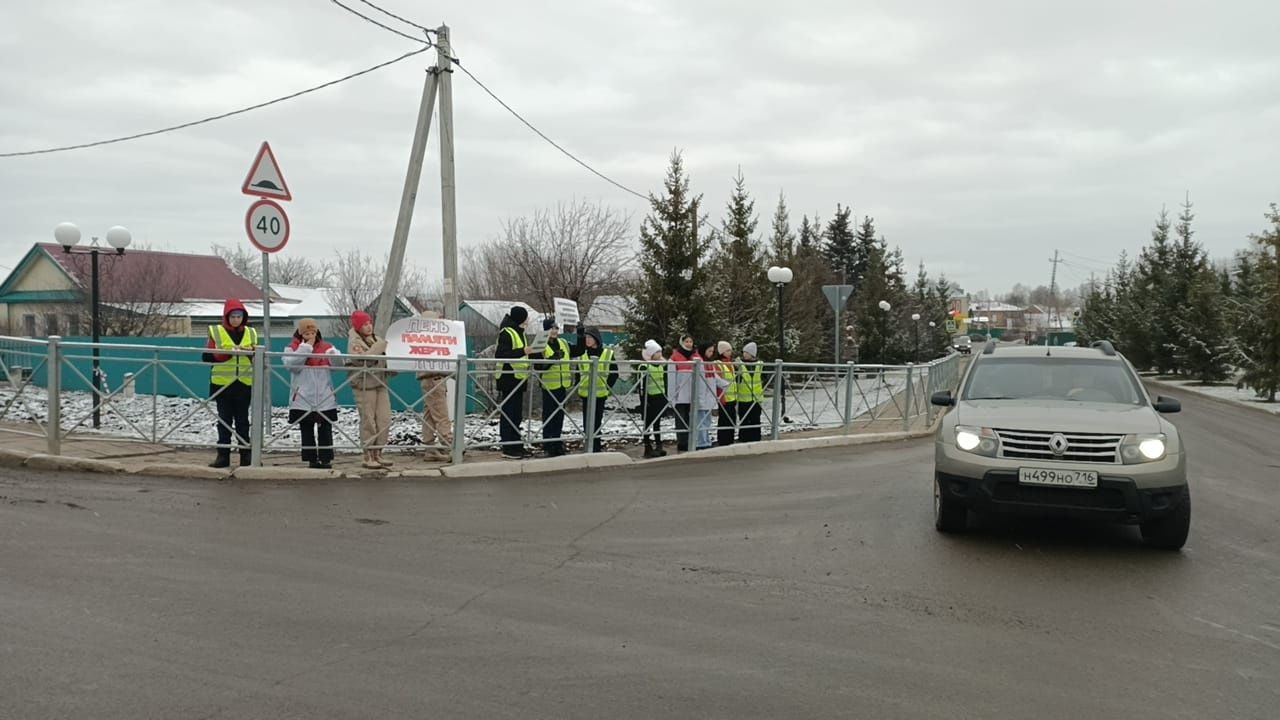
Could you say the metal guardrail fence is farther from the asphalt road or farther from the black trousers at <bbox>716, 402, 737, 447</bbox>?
the asphalt road

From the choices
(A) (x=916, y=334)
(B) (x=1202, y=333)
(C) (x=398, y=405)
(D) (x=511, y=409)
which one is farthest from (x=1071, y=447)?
(A) (x=916, y=334)

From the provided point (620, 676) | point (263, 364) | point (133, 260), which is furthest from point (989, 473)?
point (133, 260)

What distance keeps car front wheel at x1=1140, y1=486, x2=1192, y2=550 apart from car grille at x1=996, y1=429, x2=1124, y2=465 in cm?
56

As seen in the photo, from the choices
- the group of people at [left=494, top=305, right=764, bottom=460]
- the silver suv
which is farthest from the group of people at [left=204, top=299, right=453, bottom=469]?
the silver suv

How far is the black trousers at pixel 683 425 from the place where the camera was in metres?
12.5

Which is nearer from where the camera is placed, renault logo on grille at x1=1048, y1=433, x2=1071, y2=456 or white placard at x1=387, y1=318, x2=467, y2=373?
renault logo on grille at x1=1048, y1=433, x2=1071, y2=456

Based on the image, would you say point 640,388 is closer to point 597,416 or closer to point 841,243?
point 597,416

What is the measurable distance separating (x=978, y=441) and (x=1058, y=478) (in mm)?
585

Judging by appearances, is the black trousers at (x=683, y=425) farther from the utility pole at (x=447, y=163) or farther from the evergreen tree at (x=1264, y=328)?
the evergreen tree at (x=1264, y=328)

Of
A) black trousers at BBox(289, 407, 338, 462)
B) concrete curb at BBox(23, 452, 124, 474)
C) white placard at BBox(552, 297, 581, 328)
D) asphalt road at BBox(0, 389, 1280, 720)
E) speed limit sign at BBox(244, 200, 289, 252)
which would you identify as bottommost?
asphalt road at BBox(0, 389, 1280, 720)

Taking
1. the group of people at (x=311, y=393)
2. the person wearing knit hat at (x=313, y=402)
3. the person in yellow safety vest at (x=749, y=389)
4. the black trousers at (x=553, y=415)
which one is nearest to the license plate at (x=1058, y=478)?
the black trousers at (x=553, y=415)

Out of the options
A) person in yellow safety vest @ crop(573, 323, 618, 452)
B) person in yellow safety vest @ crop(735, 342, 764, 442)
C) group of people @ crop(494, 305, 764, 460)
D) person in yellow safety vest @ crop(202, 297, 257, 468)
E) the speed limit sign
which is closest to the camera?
person in yellow safety vest @ crop(202, 297, 257, 468)

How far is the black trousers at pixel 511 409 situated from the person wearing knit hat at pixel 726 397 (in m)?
3.35

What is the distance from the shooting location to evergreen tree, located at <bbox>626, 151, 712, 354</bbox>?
71.3 feet
